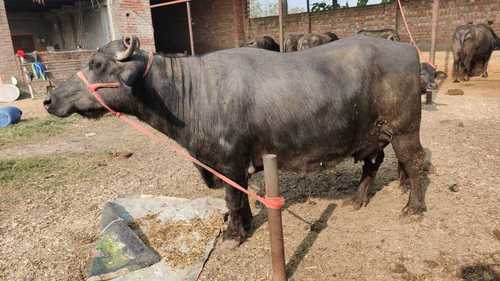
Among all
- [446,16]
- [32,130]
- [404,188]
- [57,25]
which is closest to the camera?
[404,188]

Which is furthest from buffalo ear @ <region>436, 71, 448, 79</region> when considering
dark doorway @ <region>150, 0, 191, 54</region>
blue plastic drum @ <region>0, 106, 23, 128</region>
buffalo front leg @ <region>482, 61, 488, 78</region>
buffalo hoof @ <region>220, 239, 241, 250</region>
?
dark doorway @ <region>150, 0, 191, 54</region>

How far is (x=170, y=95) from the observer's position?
3.21 meters

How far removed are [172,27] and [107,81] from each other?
20537 millimetres

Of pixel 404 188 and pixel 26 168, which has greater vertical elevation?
pixel 26 168

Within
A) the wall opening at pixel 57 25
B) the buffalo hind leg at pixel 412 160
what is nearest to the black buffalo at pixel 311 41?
the wall opening at pixel 57 25

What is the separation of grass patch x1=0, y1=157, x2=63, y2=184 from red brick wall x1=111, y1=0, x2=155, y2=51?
29.0 feet

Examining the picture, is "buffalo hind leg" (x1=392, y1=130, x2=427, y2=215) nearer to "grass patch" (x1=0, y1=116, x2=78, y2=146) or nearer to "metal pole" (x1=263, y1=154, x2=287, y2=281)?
"metal pole" (x1=263, y1=154, x2=287, y2=281)

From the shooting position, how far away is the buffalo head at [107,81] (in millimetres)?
2996

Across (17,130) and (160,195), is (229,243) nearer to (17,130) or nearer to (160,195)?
(160,195)

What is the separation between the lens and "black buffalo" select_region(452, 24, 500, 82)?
1116cm

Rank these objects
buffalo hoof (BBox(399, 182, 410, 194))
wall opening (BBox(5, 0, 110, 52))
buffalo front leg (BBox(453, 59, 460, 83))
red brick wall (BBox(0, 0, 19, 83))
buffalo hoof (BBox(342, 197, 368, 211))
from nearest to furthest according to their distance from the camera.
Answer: buffalo hoof (BBox(342, 197, 368, 211)), buffalo hoof (BBox(399, 182, 410, 194)), buffalo front leg (BBox(453, 59, 460, 83)), red brick wall (BBox(0, 0, 19, 83)), wall opening (BBox(5, 0, 110, 52))

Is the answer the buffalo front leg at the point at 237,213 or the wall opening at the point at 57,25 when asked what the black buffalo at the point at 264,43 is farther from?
the buffalo front leg at the point at 237,213

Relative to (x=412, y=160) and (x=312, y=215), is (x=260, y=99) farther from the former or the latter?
(x=412, y=160)

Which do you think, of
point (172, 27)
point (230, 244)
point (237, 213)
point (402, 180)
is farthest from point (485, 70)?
point (172, 27)
